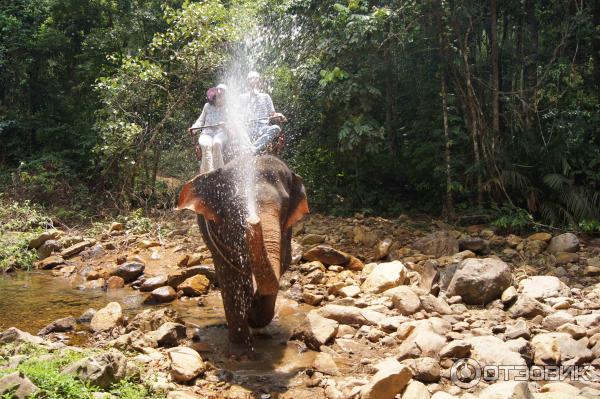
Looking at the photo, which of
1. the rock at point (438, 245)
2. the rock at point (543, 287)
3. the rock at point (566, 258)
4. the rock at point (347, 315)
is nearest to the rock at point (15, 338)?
the rock at point (347, 315)

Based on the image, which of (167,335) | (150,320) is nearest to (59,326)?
(150,320)

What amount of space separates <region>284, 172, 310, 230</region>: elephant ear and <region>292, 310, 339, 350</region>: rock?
3.38 ft

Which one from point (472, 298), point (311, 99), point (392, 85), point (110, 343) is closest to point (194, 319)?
point (110, 343)

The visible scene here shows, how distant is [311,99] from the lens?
42.5 feet

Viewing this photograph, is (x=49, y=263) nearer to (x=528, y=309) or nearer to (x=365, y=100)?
(x=365, y=100)

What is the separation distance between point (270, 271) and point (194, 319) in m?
2.74

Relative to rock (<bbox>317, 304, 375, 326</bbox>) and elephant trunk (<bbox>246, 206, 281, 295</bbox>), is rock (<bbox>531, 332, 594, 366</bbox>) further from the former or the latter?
elephant trunk (<bbox>246, 206, 281, 295</bbox>)

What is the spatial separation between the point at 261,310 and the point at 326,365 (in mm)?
1232

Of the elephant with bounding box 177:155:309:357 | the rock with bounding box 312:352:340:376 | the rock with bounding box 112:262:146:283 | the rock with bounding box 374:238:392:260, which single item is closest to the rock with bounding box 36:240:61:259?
the rock with bounding box 112:262:146:283

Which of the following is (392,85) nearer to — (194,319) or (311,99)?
(311,99)

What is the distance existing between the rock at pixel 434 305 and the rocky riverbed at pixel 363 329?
2 cm

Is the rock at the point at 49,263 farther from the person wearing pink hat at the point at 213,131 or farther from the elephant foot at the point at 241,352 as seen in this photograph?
the elephant foot at the point at 241,352

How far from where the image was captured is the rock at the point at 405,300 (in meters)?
6.22

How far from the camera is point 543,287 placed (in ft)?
22.1
